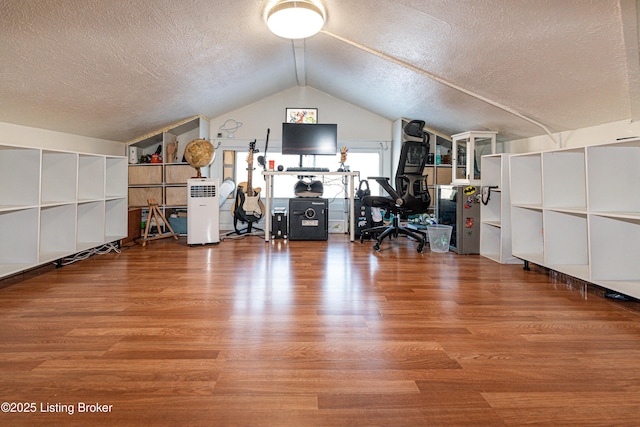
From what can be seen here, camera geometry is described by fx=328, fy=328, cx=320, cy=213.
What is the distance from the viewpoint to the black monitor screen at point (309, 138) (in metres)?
4.43

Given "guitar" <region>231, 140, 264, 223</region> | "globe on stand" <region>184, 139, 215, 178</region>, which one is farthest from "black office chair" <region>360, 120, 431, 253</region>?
"globe on stand" <region>184, 139, 215, 178</region>

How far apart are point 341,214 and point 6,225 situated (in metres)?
3.82

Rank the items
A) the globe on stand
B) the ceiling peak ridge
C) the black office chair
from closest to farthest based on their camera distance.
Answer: the ceiling peak ridge
the black office chair
the globe on stand

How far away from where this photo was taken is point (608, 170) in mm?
1961

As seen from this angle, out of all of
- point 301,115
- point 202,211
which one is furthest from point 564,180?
point 301,115

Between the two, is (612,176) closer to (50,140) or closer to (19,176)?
(19,176)

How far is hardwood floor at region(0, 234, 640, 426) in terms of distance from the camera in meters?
0.91

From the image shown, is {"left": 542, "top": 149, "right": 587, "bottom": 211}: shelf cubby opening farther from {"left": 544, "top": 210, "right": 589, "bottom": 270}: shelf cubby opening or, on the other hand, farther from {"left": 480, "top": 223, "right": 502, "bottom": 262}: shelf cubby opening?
{"left": 480, "top": 223, "right": 502, "bottom": 262}: shelf cubby opening

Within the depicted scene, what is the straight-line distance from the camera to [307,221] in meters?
4.08

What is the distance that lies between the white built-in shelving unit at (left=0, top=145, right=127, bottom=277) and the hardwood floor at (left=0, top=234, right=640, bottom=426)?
29cm

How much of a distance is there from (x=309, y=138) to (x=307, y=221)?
118cm

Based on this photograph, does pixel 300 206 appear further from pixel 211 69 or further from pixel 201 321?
pixel 201 321

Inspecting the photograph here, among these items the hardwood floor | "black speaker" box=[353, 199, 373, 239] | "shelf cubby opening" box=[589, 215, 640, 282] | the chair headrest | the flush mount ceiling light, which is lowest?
the hardwood floor

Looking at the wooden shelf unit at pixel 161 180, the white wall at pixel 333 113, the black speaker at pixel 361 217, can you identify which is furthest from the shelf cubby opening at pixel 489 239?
the wooden shelf unit at pixel 161 180
